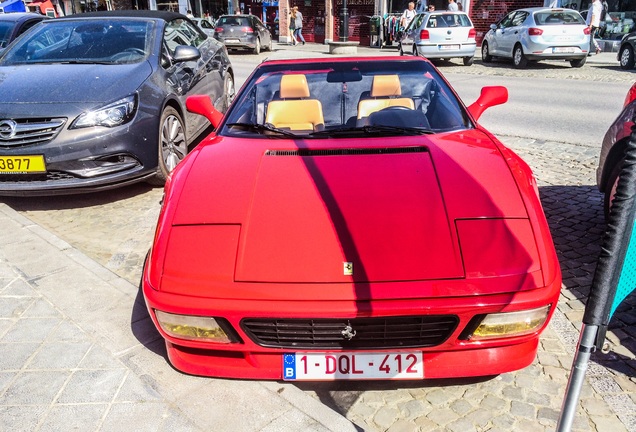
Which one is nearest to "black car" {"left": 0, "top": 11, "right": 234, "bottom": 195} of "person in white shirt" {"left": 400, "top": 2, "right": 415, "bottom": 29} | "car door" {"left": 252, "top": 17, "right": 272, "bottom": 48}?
"car door" {"left": 252, "top": 17, "right": 272, "bottom": 48}

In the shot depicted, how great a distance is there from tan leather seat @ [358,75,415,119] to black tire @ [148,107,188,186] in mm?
2199

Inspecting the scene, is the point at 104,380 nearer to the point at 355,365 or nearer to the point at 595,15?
the point at 355,365

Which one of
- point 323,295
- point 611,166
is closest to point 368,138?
point 323,295

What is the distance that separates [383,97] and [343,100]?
29 centimetres

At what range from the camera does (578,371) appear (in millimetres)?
1521

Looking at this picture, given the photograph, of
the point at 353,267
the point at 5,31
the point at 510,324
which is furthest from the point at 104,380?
the point at 5,31

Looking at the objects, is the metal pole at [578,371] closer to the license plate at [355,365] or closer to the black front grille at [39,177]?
the license plate at [355,365]

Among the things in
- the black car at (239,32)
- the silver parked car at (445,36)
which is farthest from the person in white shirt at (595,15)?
the black car at (239,32)

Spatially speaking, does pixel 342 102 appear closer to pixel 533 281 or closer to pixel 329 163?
pixel 329 163

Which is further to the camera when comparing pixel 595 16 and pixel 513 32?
pixel 595 16

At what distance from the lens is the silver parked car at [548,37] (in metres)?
13.6

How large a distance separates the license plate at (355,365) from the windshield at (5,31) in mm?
8230

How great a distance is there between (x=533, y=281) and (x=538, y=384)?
0.66 meters

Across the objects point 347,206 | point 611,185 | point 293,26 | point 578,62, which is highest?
point 347,206
